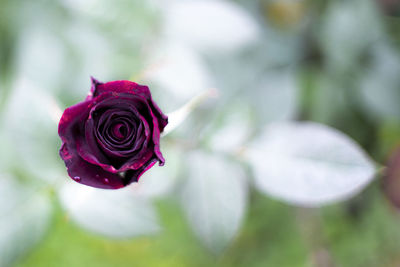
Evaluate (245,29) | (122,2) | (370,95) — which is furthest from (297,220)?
(122,2)

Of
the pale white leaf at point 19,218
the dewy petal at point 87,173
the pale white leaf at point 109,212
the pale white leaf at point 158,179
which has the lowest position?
the pale white leaf at point 19,218

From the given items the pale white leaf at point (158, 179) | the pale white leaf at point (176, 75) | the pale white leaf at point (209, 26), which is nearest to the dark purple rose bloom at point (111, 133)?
the pale white leaf at point (158, 179)

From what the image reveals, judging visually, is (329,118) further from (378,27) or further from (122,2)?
(122,2)

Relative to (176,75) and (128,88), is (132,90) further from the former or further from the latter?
(176,75)

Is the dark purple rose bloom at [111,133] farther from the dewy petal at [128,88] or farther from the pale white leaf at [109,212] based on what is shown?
the pale white leaf at [109,212]

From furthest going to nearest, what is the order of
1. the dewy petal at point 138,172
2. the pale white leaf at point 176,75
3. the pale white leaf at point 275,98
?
the pale white leaf at point 275,98 → the pale white leaf at point 176,75 → the dewy petal at point 138,172

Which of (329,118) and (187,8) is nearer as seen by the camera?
(187,8)

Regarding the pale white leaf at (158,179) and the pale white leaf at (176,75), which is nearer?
the pale white leaf at (158,179)
